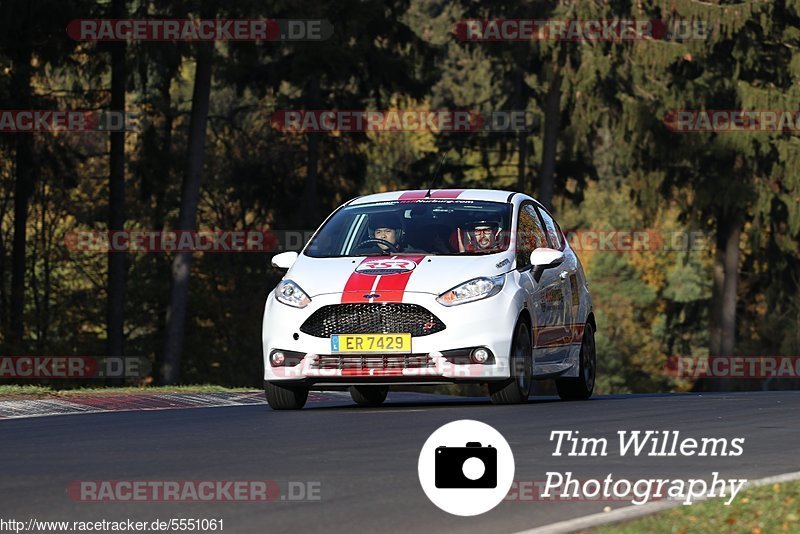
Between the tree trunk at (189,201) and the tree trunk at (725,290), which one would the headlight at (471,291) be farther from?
the tree trunk at (725,290)

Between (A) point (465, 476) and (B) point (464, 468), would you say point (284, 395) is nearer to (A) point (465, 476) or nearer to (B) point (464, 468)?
(B) point (464, 468)

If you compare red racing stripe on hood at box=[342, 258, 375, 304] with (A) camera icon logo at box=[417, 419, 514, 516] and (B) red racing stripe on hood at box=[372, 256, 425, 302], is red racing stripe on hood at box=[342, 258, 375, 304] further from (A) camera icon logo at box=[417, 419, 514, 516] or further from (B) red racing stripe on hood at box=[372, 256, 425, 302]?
(A) camera icon logo at box=[417, 419, 514, 516]

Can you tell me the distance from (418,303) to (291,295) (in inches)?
46.0

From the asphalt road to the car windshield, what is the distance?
1.42 meters

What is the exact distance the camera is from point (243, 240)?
1972 inches

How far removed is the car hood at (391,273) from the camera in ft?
46.8

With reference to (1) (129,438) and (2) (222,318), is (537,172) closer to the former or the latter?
(2) (222,318)

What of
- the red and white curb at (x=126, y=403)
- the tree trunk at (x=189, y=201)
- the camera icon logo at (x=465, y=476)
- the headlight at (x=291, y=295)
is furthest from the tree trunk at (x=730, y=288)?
the camera icon logo at (x=465, y=476)

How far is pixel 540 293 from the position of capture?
15.5 m

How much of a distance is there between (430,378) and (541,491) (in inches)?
215

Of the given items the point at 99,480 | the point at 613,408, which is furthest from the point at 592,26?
the point at 99,480

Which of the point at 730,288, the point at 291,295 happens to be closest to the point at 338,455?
the point at 291,295

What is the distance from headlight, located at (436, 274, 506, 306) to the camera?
14.2m

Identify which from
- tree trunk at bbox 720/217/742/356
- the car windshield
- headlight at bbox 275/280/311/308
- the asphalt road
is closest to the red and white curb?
the asphalt road
